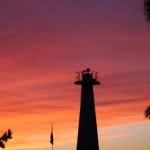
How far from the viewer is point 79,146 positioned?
42812 mm

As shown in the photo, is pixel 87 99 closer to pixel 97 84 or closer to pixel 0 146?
pixel 97 84

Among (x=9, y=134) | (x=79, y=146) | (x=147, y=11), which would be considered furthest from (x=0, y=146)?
(x=79, y=146)

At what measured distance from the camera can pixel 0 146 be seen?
1997cm

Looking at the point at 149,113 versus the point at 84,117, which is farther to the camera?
the point at 84,117

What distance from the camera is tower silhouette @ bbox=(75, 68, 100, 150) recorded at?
42844mm

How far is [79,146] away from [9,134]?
77.3ft

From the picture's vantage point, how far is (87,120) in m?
43.3

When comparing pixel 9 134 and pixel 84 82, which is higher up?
pixel 84 82

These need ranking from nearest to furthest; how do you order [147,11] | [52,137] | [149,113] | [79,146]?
[147,11] < [149,113] < [79,146] < [52,137]

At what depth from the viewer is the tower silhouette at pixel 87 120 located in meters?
42.8

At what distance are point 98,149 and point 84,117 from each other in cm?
426

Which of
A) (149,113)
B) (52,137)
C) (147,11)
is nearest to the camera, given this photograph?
(147,11)

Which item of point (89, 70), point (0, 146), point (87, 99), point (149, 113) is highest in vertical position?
point (89, 70)

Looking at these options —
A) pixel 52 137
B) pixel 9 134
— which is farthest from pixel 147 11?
pixel 52 137
